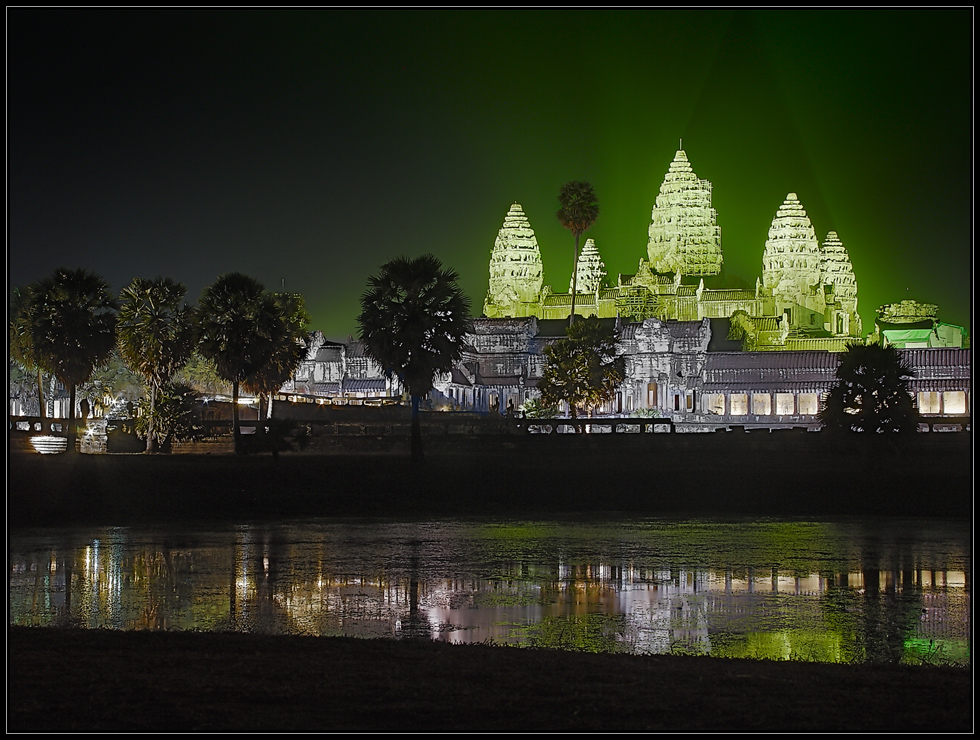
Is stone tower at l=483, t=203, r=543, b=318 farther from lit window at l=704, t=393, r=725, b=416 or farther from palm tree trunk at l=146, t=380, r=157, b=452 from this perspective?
palm tree trunk at l=146, t=380, r=157, b=452

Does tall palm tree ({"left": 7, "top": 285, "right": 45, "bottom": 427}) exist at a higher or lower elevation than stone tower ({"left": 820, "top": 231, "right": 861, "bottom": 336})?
lower

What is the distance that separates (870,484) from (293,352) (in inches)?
1535

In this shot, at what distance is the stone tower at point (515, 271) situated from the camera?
158m

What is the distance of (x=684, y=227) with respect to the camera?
149375mm

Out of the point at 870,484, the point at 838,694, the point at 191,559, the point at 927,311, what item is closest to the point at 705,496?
the point at 870,484

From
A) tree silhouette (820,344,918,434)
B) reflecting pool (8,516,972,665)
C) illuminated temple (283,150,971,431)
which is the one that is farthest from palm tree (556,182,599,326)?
reflecting pool (8,516,972,665)

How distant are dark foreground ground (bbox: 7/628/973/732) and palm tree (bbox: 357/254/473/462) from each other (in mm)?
45731

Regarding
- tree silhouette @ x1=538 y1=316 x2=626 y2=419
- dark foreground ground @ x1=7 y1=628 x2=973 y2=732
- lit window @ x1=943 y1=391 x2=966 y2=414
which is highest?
tree silhouette @ x1=538 y1=316 x2=626 y2=419

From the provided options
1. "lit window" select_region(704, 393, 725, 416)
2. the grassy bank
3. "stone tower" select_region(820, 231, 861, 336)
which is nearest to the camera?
the grassy bank

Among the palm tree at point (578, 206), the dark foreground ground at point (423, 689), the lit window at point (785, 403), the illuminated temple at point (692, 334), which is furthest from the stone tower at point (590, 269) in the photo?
the dark foreground ground at point (423, 689)

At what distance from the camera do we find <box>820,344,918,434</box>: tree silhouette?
5941 centimetres

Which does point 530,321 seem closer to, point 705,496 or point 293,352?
point 293,352

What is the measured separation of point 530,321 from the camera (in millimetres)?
119750

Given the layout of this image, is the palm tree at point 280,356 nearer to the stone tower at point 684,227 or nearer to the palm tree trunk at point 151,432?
the palm tree trunk at point 151,432
